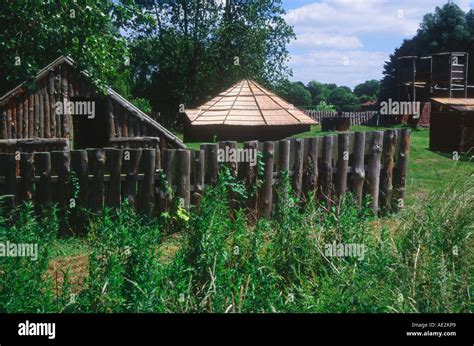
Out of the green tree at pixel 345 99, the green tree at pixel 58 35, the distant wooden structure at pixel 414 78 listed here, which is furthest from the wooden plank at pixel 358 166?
the green tree at pixel 345 99

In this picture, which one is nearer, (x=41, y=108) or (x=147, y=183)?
(x=147, y=183)

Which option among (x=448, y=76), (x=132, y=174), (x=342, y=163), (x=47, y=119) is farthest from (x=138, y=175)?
(x=448, y=76)

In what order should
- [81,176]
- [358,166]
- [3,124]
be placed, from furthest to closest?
1. [3,124]
2. [358,166]
3. [81,176]

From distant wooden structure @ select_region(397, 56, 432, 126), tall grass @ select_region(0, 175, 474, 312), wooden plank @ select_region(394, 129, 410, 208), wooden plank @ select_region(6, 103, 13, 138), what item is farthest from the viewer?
distant wooden structure @ select_region(397, 56, 432, 126)

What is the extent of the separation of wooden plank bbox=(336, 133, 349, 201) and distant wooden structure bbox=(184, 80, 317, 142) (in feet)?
4.64

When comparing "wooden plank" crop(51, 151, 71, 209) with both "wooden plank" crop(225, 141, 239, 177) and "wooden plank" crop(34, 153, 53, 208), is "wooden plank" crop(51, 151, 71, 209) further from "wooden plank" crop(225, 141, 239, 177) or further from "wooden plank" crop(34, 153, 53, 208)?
"wooden plank" crop(225, 141, 239, 177)

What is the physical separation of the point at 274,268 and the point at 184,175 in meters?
2.90

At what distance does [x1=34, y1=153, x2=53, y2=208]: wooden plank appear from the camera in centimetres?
767

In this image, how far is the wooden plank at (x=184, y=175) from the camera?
25.4 feet

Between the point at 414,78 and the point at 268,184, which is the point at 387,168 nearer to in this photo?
the point at 268,184

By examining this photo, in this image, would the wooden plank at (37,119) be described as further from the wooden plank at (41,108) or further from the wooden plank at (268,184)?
the wooden plank at (268,184)

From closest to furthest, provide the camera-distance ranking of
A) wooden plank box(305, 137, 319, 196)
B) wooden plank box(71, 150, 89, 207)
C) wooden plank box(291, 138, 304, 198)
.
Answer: wooden plank box(71, 150, 89, 207) < wooden plank box(291, 138, 304, 198) < wooden plank box(305, 137, 319, 196)

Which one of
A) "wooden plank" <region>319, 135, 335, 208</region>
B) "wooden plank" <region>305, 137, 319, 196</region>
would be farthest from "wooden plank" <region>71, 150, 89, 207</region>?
"wooden plank" <region>319, 135, 335, 208</region>

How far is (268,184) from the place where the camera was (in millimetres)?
8062
